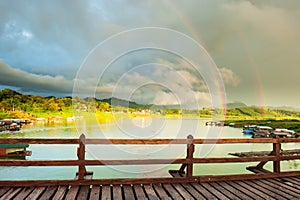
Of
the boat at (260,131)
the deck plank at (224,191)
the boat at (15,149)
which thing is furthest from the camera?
the boat at (260,131)

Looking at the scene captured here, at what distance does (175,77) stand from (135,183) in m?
6.29

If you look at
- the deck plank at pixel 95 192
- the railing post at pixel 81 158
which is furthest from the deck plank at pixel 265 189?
the railing post at pixel 81 158

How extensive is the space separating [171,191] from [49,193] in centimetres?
226

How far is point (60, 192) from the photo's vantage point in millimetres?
4059

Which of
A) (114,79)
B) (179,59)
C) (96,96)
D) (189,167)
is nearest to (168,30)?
(179,59)

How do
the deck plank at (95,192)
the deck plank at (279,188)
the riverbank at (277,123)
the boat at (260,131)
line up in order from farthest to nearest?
the riverbank at (277,123) → the boat at (260,131) → the deck plank at (279,188) → the deck plank at (95,192)

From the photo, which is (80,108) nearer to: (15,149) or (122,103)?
(122,103)

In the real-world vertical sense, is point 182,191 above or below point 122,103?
below

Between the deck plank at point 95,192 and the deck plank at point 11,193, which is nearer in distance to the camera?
the deck plank at point 11,193

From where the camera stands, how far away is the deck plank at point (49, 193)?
3.79m

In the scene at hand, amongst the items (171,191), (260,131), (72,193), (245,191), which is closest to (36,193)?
(72,193)

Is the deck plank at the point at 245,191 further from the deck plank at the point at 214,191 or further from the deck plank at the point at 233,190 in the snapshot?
the deck plank at the point at 214,191

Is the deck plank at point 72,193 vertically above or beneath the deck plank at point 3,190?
beneath

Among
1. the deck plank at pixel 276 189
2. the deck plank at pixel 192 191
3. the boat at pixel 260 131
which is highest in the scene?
the deck plank at pixel 192 191
